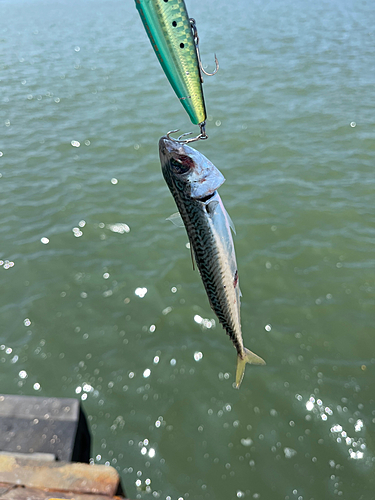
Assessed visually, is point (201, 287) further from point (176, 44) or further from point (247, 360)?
point (176, 44)

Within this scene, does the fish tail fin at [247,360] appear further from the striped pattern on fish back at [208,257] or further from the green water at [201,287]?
the green water at [201,287]

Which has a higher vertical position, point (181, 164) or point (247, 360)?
point (181, 164)

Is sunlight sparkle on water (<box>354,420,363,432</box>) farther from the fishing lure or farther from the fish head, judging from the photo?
the fishing lure

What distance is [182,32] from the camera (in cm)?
176

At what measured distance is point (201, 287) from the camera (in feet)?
23.1

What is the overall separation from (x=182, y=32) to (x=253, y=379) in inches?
194

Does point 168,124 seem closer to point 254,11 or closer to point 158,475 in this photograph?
point 158,475

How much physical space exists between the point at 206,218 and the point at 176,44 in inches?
43.8

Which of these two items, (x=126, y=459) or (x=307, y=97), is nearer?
(x=126, y=459)

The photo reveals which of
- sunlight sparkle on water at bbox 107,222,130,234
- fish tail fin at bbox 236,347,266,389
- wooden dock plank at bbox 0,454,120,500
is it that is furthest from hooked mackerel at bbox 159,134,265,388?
sunlight sparkle on water at bbox 107,222,130,234

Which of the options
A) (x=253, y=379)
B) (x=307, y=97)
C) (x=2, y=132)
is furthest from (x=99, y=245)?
(x=307, y=97)

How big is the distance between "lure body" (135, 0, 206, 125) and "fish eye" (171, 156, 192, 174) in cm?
38

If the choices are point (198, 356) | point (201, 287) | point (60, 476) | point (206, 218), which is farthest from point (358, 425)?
point (206, 218)

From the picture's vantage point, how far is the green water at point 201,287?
486 cm
